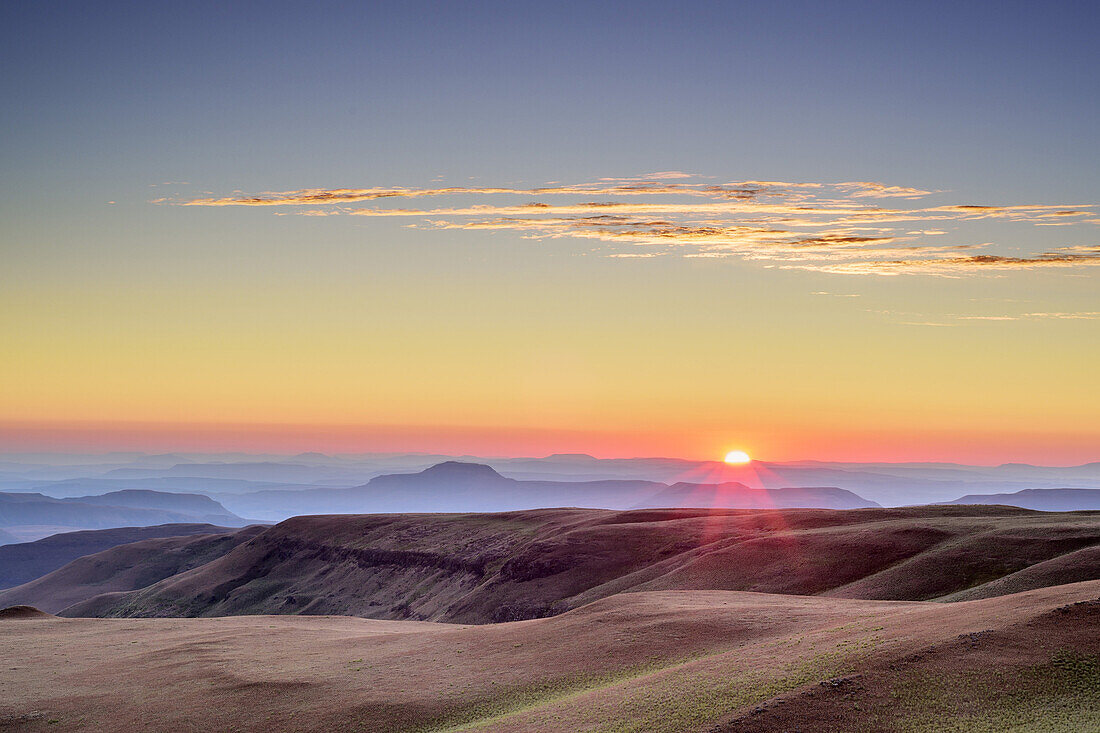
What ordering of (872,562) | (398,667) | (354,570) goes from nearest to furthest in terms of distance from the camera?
(398,667), (872,562), (354,570)

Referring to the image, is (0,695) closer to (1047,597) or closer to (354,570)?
(1047,597)

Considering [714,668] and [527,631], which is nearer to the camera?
[714,668]

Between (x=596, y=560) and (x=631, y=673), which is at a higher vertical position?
(x=631, y=673)

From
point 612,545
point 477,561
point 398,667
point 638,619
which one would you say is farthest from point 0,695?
point 477,561

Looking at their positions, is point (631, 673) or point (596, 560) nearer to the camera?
point (631, 673)

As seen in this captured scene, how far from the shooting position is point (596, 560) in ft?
377

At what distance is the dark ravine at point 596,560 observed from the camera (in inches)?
2867

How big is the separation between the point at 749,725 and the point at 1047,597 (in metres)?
19.2

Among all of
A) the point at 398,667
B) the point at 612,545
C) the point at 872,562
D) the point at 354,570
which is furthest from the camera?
the point at 354,570

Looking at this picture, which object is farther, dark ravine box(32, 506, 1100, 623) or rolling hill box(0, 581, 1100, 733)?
dark ravine box(32, 506, 1100, 623)

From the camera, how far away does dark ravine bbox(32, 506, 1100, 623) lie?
7281 cm

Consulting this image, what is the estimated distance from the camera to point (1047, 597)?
1606 inches

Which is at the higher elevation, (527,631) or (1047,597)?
(1047,597)

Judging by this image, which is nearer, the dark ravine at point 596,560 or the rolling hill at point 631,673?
the rolling hill at point 631,673
